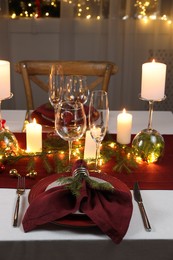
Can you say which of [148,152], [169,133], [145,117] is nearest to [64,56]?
[145,117]

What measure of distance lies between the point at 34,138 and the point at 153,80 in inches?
15.0

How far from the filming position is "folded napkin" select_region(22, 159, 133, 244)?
2.96 feet

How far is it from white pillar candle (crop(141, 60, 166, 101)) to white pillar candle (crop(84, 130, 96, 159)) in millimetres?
199

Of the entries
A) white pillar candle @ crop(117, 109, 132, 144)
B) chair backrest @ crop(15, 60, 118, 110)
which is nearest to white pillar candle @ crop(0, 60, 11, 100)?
white pillar candle @ crop(117, 109, 132, 144)

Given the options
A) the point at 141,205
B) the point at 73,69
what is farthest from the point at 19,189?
the point at 73,69

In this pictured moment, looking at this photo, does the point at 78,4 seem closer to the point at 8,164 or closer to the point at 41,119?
the point at 41,119

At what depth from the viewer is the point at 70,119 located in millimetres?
1085

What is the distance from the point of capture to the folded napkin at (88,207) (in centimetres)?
90

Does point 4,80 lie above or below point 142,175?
above

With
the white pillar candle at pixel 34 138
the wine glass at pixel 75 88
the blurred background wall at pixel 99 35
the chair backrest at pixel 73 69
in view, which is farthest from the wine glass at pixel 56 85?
the blurred background wall at pixel 99 35

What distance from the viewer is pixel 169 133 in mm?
1489
